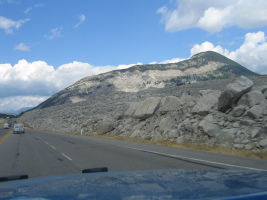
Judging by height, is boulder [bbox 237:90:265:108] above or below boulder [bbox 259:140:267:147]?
above

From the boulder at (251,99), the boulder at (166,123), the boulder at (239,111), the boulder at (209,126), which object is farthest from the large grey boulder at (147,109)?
the boulder at (239,111)

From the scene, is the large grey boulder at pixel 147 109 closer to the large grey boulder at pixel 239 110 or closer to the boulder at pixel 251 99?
the boulder at pixel 251 99

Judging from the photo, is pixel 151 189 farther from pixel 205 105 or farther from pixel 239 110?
pixel 205 105

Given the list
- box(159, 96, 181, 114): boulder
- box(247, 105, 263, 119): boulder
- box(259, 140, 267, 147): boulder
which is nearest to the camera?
box(259, 140, 267, 147): boulder

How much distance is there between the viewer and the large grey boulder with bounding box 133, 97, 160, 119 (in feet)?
103

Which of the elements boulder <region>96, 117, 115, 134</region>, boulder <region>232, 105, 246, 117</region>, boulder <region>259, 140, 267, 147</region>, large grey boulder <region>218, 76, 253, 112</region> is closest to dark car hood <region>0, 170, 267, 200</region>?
boulder <region>259, 140, 267, 147</region>

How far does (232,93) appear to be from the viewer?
21.6 m

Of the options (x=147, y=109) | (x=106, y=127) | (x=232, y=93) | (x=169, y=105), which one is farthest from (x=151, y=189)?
(x=106, y=127)

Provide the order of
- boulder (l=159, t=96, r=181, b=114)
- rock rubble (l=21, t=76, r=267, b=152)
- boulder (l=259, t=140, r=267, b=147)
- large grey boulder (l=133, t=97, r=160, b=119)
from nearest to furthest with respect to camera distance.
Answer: boulder (l=259, t=140, r=267, b=147) < rock rubble (l=21, t=76, r=267, b=152) < boulder (l=159, t=96, r=181, b=114) < large grey boulder (l=133, t=97, r=160, b=119)

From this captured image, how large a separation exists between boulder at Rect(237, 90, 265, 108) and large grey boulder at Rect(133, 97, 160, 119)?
1118 cm

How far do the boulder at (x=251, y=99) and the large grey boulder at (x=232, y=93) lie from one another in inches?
15.1

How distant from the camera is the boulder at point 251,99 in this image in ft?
67.7

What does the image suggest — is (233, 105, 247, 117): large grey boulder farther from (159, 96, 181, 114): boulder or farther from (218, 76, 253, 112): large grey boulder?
(159, 96, 181, 114): boulder

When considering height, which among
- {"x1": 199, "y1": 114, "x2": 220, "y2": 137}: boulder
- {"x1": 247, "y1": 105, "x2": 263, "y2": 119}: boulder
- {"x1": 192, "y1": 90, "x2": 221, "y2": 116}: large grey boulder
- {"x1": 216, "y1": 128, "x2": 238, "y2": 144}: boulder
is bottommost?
{"x1": 216, "y1": 128, "x2": 238, "y2": 144}: boulder
